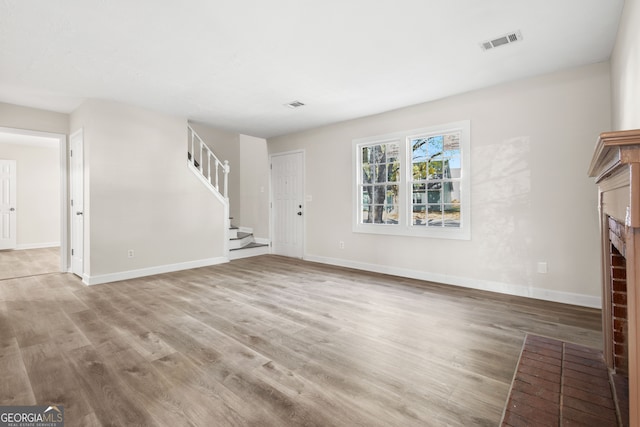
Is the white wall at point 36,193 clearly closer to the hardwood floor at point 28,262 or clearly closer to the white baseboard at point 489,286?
the hardwood floor at point 28,262

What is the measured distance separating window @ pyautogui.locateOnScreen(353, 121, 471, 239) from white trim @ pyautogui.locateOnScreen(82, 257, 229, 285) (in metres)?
2.76

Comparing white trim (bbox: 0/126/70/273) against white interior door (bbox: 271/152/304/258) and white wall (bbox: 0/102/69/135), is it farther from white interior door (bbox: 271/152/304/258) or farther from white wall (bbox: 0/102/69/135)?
white interior door (bbox: 271/152/304/258)

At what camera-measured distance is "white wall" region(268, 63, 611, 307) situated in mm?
3199

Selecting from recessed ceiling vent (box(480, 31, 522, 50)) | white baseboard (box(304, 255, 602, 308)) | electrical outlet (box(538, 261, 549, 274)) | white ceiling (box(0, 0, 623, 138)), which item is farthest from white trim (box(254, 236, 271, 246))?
recessed ceiling vent (box(480, 31, 522, 50))

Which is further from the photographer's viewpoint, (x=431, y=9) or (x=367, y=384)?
(x=431, y=9)

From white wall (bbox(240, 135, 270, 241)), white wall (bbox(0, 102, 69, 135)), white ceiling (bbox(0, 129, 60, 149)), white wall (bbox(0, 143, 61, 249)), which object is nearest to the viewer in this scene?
white wall (bbox(0, 102, 69, 135))

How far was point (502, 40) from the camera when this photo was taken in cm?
271

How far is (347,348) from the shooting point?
2336mm

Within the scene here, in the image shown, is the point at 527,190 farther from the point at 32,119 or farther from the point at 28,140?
the point at 28,140

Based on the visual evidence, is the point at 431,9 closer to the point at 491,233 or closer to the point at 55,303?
the point at 491,233

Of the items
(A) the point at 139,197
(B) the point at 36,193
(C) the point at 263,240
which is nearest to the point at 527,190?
(C) the point at 263,240

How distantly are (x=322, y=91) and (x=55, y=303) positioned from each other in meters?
4.04

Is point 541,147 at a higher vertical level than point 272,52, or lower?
lower

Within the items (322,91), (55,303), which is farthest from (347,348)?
(55,303)
